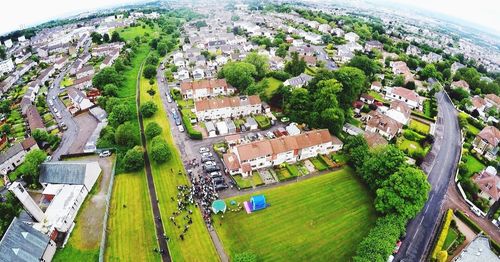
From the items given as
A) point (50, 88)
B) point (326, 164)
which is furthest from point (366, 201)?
point (50, 88)

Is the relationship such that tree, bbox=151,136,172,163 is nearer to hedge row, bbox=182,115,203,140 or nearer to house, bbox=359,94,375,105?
hedge row, bbox=182,115,203,140

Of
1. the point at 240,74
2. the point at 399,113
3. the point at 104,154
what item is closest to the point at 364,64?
the point at 399,113

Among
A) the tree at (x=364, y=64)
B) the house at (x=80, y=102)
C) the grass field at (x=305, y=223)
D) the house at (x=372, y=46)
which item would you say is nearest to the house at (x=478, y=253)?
the grass field at (x=305, y=223)

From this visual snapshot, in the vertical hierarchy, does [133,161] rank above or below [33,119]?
below

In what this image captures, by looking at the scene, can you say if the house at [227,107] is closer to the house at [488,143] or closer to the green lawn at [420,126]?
the green lawn at [420,126]

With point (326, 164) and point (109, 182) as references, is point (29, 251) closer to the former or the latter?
point (109, 182)

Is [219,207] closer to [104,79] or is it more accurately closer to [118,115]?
[118,115]
